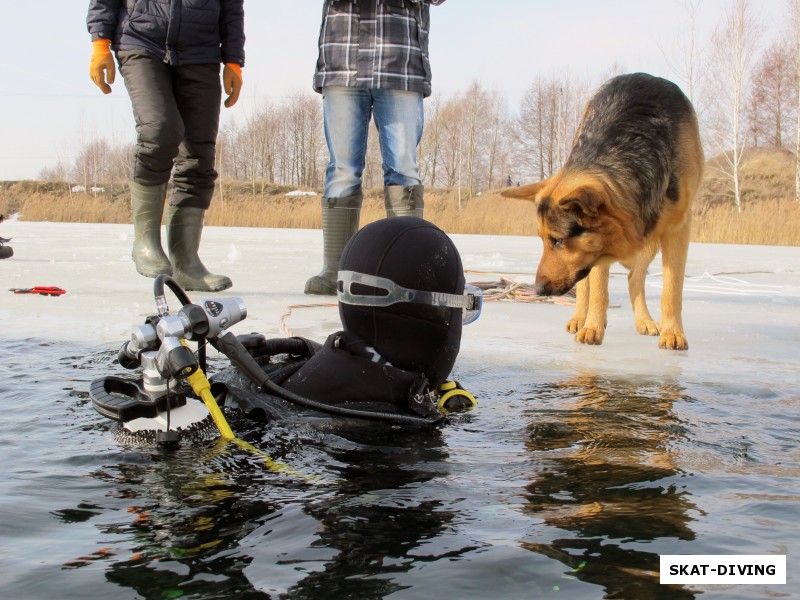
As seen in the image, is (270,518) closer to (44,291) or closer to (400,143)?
(400,143)

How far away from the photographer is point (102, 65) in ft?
18.1

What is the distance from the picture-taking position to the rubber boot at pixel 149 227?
5832 mm

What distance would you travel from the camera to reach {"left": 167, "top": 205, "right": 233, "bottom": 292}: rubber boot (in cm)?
586

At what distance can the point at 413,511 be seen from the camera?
1.89 m

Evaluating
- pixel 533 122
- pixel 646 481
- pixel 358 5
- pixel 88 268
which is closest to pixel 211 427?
pixel 646 481

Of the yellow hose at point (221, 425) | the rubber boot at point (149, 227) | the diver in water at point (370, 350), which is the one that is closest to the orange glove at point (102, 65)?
the rubber boot at point (149, 227)

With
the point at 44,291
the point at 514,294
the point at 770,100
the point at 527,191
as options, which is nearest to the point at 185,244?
the point at 44,291

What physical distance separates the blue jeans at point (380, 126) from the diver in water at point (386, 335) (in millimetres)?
2613

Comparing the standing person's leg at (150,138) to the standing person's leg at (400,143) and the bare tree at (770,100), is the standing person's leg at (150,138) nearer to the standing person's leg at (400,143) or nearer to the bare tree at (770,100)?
the standing person's leg at (400,143)

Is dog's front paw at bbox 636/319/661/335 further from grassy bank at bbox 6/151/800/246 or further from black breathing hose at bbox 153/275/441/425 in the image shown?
grassy bank at bbox 6/151/800/246

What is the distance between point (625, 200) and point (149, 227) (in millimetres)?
3336

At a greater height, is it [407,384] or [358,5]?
[358,5]

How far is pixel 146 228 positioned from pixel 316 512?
4450 mm

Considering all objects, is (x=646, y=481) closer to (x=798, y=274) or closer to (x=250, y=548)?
(x=250, y=548)
